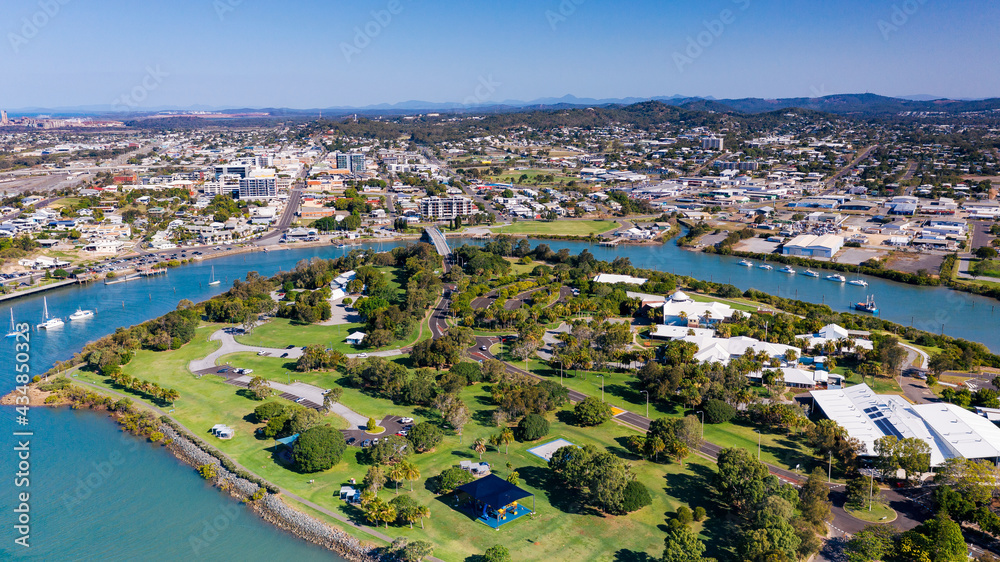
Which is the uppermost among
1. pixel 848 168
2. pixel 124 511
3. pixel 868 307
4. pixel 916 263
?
pixel 848 168

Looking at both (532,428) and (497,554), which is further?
(532,428)

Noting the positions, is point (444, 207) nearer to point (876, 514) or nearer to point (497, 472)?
point (497, 472)

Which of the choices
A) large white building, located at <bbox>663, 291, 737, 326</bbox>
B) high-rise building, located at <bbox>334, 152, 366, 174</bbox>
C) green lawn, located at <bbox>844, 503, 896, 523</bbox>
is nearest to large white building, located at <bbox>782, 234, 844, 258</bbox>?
large white building, located at <bbox>663, 291, 737, 326</bbox>

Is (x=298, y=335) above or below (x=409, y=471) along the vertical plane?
below

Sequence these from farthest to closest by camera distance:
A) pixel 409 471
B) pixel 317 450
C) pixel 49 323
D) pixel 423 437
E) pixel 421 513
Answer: pixel 49 323, pixel 423 437, pixel 317 450, pixel 409 471, pixel 421 513

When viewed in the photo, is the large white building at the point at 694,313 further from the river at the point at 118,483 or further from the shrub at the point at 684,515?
the shrub at the point at 684,515

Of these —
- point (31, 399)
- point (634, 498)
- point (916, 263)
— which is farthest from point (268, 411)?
point (916, 263)
